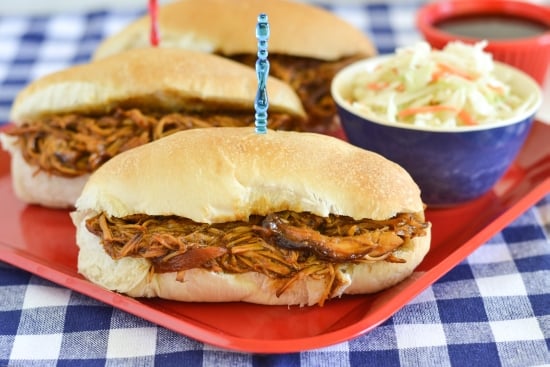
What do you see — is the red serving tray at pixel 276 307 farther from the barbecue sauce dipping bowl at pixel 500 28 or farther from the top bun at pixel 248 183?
the barbecue sauce dipping bowl at pixel 500 28

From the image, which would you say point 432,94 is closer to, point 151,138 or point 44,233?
point 151,138

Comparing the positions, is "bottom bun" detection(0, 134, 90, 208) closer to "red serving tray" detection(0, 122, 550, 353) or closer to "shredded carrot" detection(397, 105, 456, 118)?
"red serving tray" detection(0, 122, 550, 353)

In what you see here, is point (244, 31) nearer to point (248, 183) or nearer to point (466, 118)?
point (466, 118)

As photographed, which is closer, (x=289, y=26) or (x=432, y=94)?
(x=432, y=94)

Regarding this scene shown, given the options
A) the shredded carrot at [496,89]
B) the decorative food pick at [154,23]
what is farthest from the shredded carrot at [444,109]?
the decorative food pick at [154,23]

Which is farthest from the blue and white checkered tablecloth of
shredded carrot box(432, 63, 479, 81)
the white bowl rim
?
shredded carrot box(432, 63, 479, 81)

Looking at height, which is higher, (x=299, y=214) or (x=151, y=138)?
(x=299, y=214)

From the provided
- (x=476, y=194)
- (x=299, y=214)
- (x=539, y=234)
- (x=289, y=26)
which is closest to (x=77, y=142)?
(x=299, y=214)
